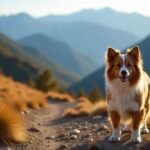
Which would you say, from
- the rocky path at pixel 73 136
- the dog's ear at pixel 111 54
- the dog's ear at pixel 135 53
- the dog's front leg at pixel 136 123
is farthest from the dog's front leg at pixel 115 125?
the dog's ear at pixel 135 53

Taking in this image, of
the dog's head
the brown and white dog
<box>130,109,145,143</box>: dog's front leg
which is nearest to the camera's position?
the dog's head

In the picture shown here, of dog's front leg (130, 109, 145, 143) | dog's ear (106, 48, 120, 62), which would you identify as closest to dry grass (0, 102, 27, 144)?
dog's front leg (130, 109, 145, 143)

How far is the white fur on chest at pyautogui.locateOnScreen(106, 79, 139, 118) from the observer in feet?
29.4

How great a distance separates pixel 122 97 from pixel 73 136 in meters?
3.19

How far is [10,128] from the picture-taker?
1101 cm

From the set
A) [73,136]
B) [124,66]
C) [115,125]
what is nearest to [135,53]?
[124,66]

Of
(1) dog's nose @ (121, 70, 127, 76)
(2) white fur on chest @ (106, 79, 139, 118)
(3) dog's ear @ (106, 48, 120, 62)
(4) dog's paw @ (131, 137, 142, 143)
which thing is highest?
(3) dog's ear @ (106, 48, 120, 62)

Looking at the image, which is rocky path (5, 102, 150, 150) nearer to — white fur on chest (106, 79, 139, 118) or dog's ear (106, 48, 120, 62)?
white fur on chest (106, 79, 139, 118)

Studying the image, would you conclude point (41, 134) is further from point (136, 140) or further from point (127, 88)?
point (127, 88)

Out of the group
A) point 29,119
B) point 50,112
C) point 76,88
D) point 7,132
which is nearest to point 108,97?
point 7,132

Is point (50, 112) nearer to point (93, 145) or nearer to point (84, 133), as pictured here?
point (84, 133)

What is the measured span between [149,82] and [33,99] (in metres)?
11.4

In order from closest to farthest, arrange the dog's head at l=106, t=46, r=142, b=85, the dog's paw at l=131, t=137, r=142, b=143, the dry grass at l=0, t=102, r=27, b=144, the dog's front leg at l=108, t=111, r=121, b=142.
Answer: the dog's head at l=106, t=46, r=142, b=85, the dog's paw at l=131, t=137, r=142, b=143, the dog's front leg at l=108, t=111, r=121, b=142, the dry grass at l=0, t=102, r=27, b=144

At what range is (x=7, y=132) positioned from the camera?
10.9m
